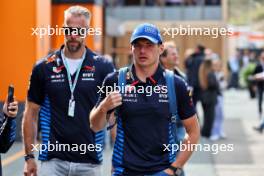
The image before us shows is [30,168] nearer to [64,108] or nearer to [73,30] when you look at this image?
[64,108]

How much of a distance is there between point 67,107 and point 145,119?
3.56 ft

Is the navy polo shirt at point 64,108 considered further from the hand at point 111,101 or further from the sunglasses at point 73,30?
the hand at point 111,101

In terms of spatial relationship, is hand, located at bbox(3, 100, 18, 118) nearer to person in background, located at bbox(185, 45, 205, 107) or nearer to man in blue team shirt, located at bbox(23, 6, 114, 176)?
man in blue team shirt, located at bbox(23, 6, 114, 176)

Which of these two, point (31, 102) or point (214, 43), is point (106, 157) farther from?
point (214, 43)

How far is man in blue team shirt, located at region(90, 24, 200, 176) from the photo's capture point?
17.7ft

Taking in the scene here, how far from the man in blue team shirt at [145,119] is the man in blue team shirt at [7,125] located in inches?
21.4

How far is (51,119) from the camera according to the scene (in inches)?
250

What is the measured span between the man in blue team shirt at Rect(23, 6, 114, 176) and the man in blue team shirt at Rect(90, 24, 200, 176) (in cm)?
79

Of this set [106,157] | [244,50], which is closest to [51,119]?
[106,157]

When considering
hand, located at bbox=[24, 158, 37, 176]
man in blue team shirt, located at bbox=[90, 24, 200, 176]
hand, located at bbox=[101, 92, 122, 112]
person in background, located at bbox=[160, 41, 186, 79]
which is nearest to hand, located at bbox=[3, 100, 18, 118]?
man in blue team shirt, located at bbox=[90, 24, 200, 176]

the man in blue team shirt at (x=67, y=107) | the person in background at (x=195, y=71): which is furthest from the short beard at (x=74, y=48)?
the person in background at (x=195, y=71)

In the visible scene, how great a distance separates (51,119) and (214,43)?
44.0 meters

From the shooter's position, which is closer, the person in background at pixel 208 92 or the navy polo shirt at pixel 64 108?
the navy polo shirt at pixel 64 108

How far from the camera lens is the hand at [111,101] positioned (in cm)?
514
